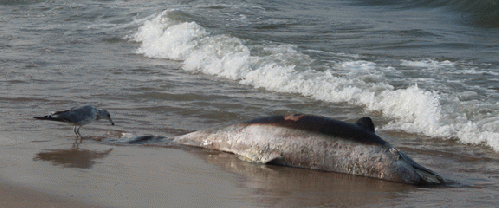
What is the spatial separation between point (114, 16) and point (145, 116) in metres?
15.1

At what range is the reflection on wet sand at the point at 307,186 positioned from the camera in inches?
164

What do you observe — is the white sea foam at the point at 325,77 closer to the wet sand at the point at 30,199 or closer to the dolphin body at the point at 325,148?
the dolphin body at the point at 325,148

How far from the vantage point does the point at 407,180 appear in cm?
470

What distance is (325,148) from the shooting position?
5055 millimetres

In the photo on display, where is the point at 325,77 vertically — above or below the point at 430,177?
above

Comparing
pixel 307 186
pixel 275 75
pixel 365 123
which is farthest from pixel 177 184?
pixel 275 75

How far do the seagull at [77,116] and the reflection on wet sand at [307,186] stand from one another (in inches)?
61.2

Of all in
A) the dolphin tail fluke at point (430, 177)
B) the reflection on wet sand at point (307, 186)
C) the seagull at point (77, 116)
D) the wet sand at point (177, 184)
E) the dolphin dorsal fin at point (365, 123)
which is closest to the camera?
the wet sand at point (177, 184)

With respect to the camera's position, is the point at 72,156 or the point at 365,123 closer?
the point at 365,123

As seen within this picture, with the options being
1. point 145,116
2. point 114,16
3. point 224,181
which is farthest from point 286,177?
point 114,16

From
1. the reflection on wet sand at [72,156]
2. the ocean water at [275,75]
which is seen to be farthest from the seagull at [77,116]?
the reflection on wet sand at [72,156]

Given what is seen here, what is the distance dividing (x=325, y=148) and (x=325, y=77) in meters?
4.60

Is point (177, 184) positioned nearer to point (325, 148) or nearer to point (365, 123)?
point (325, 148)

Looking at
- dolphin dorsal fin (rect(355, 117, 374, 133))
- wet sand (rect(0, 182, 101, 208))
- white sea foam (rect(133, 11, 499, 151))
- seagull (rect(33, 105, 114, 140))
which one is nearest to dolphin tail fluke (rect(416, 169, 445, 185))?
dolphin dorsal fin (rect(355, 117, 374, 133))
